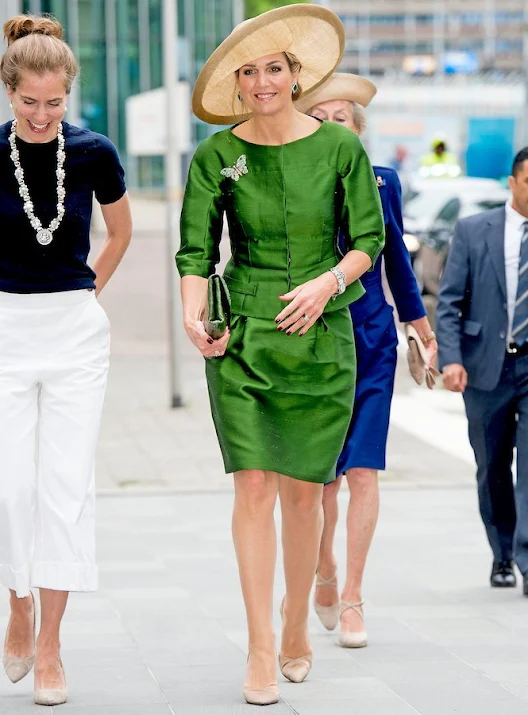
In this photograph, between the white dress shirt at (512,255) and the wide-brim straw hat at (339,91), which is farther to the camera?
the white dress shirt at (512,255)

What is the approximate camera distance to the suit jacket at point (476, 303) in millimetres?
6660

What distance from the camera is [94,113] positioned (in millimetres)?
52188

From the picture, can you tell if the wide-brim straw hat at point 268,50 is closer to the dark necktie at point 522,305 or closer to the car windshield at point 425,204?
the dark necktie at point 522,305

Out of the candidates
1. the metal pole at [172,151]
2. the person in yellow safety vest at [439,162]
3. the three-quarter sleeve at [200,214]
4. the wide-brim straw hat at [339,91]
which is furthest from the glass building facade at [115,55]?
the three-quarter sleeve at [200,214]

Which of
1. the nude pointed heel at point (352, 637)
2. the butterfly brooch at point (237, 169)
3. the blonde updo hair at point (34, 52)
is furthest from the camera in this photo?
the nude pointed heel at point (352, 637)

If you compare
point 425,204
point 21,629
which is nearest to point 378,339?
point 21,629

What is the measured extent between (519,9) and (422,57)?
9903mm

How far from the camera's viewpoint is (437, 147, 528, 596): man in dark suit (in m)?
6.65

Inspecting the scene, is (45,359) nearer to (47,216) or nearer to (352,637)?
Answer: (47,216)

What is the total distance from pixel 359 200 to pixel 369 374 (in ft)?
3.36

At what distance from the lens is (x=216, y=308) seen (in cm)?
463

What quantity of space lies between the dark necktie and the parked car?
9.01m

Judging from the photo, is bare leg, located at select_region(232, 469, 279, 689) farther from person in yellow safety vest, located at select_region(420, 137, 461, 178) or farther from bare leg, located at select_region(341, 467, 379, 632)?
person in yellow safety vest, located at select_region(420, 137, 461, 178)

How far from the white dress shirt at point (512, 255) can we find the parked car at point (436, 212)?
8949 millimetres
